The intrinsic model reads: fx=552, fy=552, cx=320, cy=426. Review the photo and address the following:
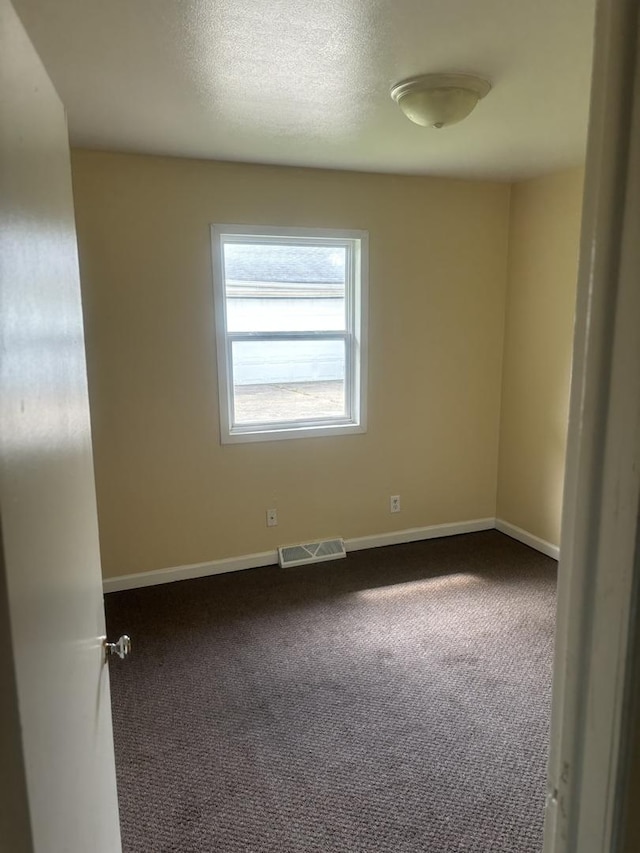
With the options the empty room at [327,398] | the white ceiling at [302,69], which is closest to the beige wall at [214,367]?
the empty room at [327,398]

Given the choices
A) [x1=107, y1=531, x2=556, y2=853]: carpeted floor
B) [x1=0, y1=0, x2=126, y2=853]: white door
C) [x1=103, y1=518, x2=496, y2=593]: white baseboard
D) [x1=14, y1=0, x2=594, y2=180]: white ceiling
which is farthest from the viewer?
[x1=103, y1=518, x2=496, y2=593]: white baseboard

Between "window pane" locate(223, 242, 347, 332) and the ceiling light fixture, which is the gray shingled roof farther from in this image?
the ceiling light fixture

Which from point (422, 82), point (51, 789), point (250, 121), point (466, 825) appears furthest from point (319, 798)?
point (250, 121)

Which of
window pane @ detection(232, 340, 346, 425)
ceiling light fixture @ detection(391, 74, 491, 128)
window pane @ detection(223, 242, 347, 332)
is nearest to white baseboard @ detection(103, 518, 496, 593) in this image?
window pane @ detection(232, 340, 346, 425)

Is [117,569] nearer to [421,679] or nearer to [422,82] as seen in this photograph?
[421,679]

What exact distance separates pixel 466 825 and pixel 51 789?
4.92 feet

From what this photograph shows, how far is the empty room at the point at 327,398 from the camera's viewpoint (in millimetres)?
1789

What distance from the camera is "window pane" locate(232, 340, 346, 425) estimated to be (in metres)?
3.49

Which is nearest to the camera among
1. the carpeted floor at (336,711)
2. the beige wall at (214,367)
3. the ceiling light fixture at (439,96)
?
the carpeted floor at (336,711)

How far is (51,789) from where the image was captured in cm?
78

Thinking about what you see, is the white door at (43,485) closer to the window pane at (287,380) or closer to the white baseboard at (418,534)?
the window pane at (287,380)

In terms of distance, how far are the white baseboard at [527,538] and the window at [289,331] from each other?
4.69 feet

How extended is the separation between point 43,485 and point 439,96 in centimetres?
201

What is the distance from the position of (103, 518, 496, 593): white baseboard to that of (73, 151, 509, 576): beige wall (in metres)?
0.05
